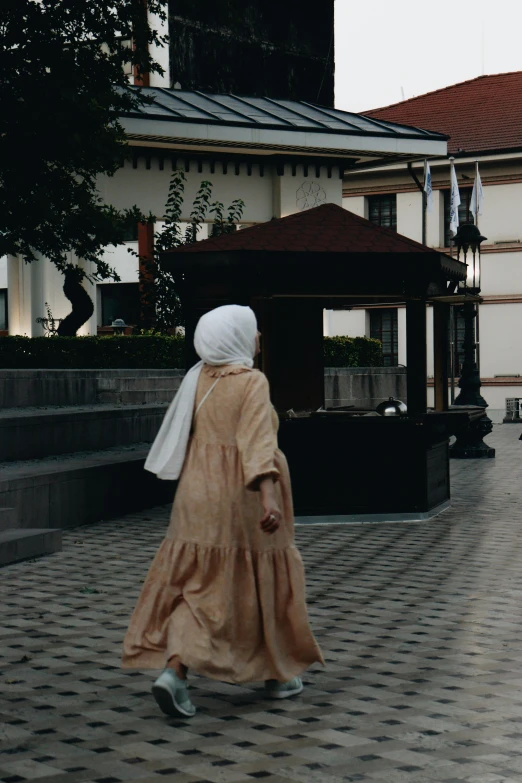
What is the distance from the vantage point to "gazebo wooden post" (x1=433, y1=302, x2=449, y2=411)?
15.2 meters

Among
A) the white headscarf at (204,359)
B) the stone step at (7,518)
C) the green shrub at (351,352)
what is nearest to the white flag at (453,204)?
the green shrub at (351,352)

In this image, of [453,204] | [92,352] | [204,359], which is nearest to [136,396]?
[92,352]

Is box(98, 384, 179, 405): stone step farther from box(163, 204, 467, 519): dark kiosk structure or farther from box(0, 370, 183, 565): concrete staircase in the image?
box(163, 204, 467, 519): dark kiosk structure

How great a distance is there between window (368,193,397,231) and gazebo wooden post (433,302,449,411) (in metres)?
30.4

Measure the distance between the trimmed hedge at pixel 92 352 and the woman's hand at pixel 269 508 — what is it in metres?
15.6

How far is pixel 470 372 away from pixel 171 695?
1998cm

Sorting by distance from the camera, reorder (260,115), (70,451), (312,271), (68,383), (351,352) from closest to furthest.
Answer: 1. (312,271)
2. (70,451)
3. (68,383)
4. (260,115)
5. (351,352)

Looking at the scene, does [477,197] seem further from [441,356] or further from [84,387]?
[441,356]

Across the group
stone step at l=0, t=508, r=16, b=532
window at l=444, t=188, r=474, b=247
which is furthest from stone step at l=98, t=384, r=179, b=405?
window at l=444, t=188, r=474, b=247

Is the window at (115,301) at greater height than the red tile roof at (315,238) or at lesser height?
greater

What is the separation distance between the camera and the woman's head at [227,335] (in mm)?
5832

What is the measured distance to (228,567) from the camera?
5734 mm

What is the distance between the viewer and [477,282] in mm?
21547

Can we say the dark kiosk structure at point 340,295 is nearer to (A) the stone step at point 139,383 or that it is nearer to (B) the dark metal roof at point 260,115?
(A) the stone step at point 139,383
